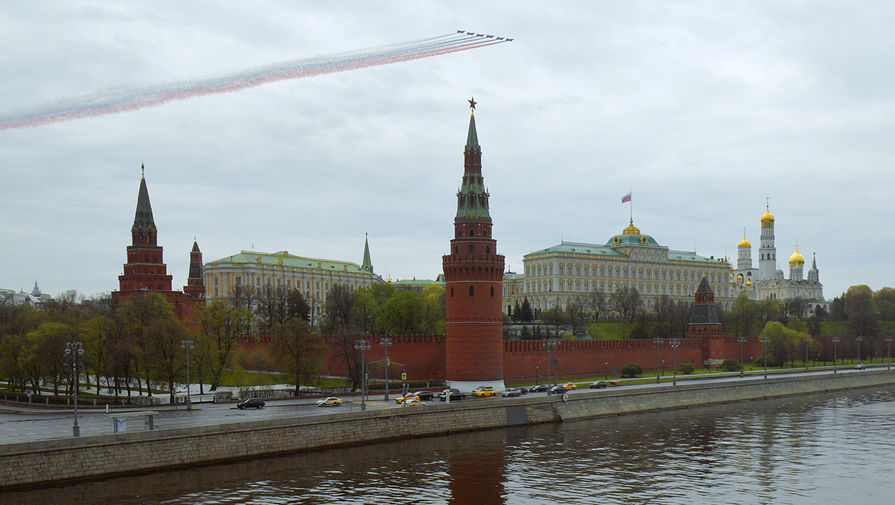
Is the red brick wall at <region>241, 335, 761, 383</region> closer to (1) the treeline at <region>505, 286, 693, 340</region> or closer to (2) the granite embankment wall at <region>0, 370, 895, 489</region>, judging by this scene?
(1) the treeline at <region>505, 286, 693, 340</region>

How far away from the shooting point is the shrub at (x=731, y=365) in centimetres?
11001

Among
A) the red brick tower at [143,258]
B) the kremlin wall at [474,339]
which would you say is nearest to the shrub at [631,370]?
the kremlin wall at [474,339]

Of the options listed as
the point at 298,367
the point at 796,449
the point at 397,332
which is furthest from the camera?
the point at 397,332

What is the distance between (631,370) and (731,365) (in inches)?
Answer: 785

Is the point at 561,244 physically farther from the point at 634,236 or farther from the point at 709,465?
the point at 709,465

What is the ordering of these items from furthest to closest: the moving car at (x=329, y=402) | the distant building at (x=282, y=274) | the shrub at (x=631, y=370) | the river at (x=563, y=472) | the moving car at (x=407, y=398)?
the distant building at (x=282, y=274)
the shrub at (x=631, y=370)
the moving car at (x=407, y=398)
the moving car at (x=329, y=402)
the river at (x=563, y=472)

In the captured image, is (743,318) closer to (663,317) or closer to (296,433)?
(663,317)

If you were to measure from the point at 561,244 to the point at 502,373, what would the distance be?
4071 inches

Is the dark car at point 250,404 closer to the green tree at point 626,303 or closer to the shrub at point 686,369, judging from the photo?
the shrub at point 686,369

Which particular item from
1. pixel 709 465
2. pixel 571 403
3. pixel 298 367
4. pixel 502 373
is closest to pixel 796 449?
pixel 709 465

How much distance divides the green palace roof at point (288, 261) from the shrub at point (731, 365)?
86248mm

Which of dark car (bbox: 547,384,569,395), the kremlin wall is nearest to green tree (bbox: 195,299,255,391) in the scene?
the kremlin wall

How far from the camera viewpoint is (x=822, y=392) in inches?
3595

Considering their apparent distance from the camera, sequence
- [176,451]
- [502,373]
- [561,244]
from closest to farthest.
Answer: [176,451], [502,373], [561,244]
